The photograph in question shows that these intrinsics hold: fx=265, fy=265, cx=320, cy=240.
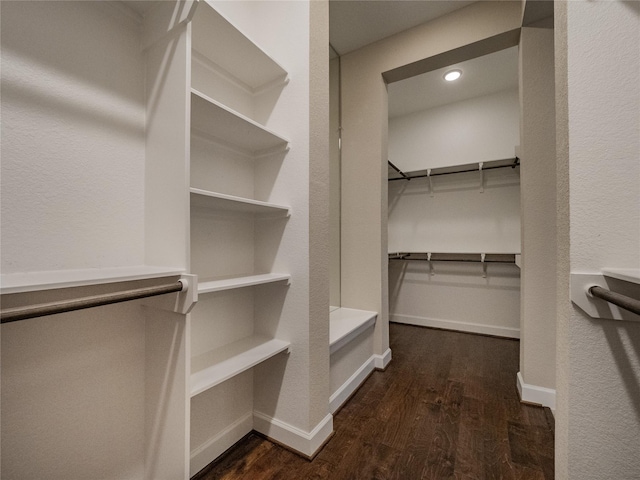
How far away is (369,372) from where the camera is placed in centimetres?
204

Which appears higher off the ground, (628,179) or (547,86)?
(547,86)

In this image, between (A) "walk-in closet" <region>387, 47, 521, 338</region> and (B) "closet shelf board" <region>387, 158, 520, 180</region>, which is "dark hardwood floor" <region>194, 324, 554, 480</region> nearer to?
(A) "walk-in closet" <region>387, 47, 521, 338</region>

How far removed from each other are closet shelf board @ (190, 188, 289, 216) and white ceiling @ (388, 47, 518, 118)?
226 cm

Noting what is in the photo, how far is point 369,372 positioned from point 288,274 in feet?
4.07

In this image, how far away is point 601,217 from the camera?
2.39 feet

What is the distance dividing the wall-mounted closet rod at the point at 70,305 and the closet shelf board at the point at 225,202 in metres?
0.33

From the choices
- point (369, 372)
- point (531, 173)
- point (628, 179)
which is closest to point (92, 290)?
point (628, 179)

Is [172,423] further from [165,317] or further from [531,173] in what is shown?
[531,173]

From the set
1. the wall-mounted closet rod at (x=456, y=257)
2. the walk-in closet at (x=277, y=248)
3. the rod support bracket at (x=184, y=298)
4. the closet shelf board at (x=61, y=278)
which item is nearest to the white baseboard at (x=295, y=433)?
the walk-in closet at (x=277, y=248)

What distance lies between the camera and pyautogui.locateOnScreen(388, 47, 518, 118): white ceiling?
2.40m

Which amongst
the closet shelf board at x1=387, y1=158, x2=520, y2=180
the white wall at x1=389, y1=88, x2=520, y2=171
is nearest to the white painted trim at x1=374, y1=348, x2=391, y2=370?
the closet shelf board at x1=387, y1=158, x2=520, y2=180

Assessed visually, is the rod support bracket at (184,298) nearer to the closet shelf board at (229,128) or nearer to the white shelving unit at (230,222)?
the white shelving unit at (230,222)

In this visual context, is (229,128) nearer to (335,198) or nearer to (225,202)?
(225,202)

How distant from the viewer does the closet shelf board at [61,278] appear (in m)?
0.56
